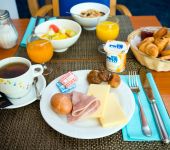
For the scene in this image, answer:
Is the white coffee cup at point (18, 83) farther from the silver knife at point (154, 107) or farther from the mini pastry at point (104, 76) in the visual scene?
the silver knife at point (154, 107)

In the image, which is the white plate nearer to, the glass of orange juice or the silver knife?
the silver knife

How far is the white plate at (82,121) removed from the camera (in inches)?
25.1

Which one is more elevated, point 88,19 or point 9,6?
point 88,19

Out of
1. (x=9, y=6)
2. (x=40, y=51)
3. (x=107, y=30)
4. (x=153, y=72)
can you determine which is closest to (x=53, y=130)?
(x=40, y=51)

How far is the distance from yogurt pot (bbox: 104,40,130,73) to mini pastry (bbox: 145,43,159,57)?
8 cm

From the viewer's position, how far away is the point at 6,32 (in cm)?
109

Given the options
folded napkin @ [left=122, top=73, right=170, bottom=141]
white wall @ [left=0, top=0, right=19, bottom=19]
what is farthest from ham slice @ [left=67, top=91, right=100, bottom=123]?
white wall @ [left=0, top=0, right=19, bottom=19]

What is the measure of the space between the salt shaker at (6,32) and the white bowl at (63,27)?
121 mm

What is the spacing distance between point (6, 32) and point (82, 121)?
25.5 inches

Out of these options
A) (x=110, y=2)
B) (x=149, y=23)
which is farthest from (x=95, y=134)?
(x=110, y=2)

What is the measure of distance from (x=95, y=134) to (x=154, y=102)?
10.3 inches

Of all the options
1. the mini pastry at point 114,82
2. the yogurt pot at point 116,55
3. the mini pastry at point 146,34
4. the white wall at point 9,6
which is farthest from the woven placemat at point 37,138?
the white wall at point 9,6

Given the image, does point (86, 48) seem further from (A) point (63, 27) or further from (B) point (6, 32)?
(B) point (6, 32)

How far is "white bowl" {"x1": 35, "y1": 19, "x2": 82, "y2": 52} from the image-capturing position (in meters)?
1.02
